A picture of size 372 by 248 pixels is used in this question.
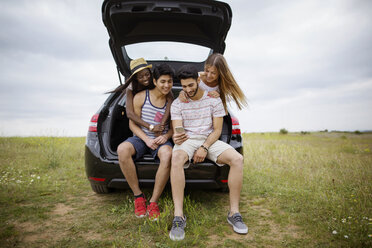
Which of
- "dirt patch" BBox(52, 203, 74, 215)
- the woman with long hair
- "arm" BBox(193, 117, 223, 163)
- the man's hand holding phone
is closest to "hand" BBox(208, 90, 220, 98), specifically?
the woman with long hair

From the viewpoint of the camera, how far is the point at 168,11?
262 centimetres

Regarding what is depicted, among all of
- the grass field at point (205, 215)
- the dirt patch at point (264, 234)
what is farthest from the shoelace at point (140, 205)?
the dirt patch at point (264, 234)

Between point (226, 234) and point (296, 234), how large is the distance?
2.07 feet

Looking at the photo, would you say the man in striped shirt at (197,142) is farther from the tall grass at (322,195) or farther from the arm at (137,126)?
the tall grass at (322,195)

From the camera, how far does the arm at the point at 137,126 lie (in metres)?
2.46

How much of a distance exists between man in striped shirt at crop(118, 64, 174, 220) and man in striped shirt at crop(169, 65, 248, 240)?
15 centimetres

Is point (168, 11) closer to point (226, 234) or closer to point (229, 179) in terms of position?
point (229, 179)

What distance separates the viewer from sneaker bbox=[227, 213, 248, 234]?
6.88ft

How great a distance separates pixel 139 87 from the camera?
2.76 meters

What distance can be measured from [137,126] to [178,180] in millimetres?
799

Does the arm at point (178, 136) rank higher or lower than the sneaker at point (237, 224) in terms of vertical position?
higher

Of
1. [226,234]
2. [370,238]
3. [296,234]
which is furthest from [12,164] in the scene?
[370,238]

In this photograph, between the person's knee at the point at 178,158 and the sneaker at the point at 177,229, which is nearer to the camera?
the sneaker at the point at 177,229

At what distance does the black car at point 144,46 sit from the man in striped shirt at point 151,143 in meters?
0.09
